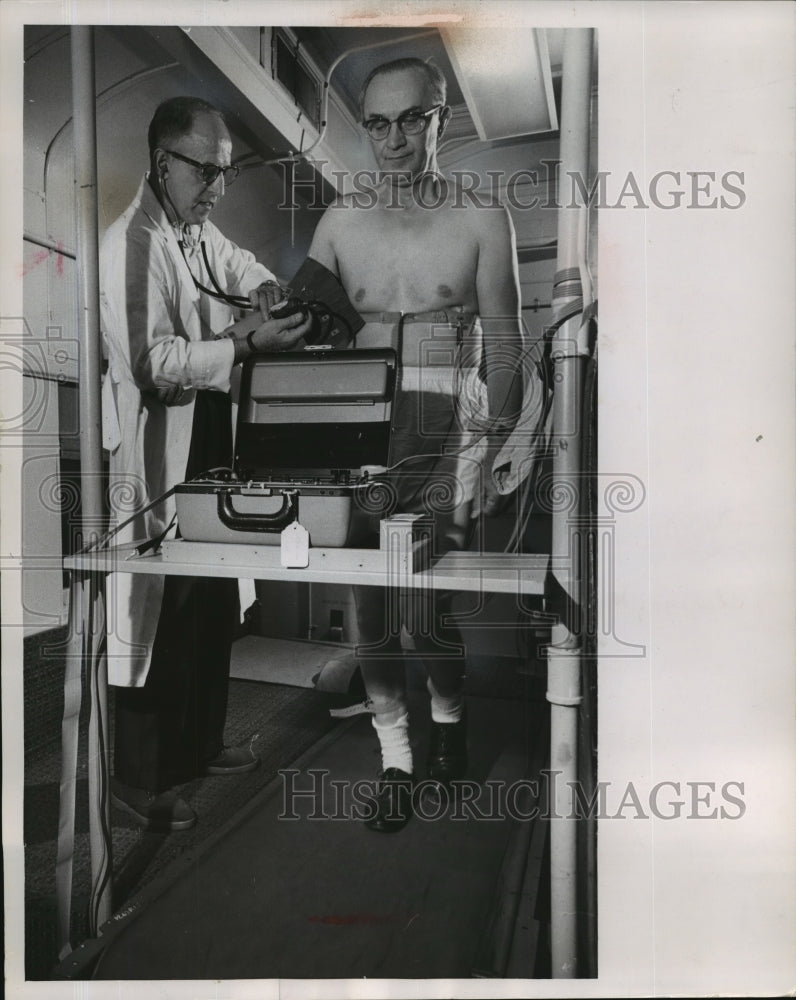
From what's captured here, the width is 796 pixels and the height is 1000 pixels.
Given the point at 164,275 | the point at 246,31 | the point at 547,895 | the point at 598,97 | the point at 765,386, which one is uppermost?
the point at 246,31

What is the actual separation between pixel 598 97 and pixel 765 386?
27.9 inches

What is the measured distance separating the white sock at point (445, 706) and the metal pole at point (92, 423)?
709mm

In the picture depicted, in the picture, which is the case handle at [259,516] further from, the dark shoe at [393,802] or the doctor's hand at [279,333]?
the dark shoe at [393,802]

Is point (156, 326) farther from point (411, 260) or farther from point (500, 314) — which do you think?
point (500, 314)

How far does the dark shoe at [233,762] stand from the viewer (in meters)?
1.51

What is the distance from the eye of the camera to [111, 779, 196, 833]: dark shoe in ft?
4.94

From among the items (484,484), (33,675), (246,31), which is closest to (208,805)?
(33,675)

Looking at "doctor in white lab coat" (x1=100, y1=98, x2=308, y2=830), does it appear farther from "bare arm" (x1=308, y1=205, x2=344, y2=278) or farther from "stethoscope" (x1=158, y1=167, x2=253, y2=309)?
"bare arm" (x1=308, y1=205, x2=344, y2=278)

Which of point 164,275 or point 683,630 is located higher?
point 164,275

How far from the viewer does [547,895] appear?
4.78 feet

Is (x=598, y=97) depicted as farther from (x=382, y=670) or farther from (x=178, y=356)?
(x=382, y=670)

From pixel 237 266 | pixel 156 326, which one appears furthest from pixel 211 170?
pixel 156 326

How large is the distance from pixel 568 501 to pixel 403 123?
866mm

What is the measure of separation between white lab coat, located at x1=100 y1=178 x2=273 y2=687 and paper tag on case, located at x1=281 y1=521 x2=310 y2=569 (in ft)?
0.94
